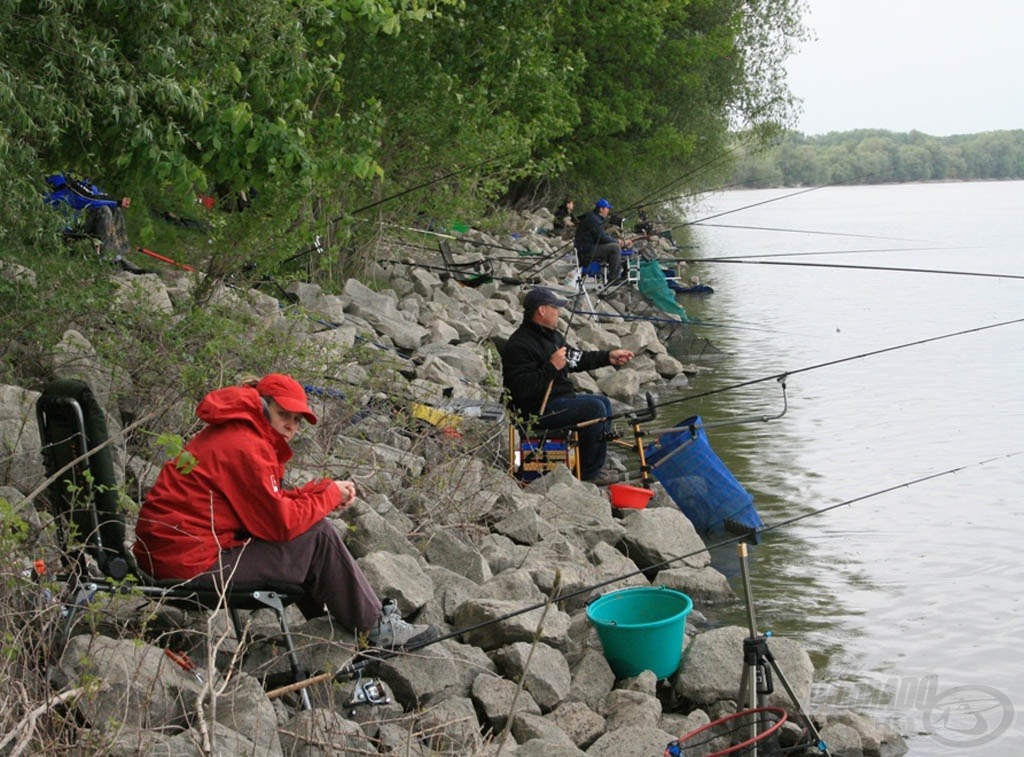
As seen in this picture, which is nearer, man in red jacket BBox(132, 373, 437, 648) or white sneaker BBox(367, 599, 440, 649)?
man in red jacket BBox(132, 373, 437, 648)

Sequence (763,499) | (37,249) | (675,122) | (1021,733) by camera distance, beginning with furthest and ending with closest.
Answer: (675,122)
(763,499)
(37,249)
(1021,733)

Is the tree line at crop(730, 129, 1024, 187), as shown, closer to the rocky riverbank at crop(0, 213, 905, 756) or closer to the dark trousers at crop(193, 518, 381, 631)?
the rocky riverbank at crop(0, 213, 905, 756)

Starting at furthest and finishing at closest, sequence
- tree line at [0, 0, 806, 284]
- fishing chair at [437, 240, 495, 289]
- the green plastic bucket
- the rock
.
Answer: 1. fishing chair at [437, 240, 495, 289]
2. tree line at [0, 0, 806, 284]
3. the green plastic bucket
4. the rock

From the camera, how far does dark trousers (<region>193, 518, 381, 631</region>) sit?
16.3 feet

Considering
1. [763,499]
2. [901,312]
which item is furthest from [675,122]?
[763,499]

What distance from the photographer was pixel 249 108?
7.17 meters

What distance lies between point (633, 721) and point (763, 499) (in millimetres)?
5191

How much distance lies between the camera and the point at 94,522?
493cm

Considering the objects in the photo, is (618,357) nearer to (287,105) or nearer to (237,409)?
(287,105)

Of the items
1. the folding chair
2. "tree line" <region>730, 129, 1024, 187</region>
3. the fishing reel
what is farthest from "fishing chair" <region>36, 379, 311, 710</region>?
"tree line" <region>730, 129, 1024, 187</region>

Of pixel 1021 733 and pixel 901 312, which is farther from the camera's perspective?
pixel 901 312

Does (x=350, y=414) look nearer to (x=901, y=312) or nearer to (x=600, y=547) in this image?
(x=600, y=547)

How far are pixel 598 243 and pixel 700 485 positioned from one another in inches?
413

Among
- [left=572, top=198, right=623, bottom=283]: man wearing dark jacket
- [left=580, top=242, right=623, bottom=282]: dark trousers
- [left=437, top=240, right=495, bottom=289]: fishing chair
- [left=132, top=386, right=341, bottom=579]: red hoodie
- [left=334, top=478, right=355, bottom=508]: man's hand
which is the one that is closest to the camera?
[left=132, top=386, right=341, bottom=579]: red hoodie
